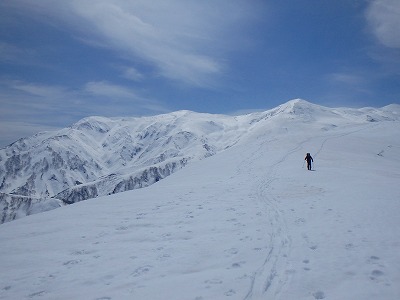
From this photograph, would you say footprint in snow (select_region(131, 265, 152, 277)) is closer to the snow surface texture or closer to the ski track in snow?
the snow surface texture

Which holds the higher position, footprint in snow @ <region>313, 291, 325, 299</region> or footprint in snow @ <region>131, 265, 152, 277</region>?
footprint in snow @ <region>313, 291, 325, 299</region>

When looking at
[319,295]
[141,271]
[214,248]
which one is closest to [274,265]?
[319,295]

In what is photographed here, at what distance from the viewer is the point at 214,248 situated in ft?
39.8

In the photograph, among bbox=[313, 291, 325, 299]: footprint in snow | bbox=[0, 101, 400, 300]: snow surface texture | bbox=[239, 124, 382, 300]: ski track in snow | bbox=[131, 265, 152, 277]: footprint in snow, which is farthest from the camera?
bbox=[131, 265, 152, 277]: footprint in snow

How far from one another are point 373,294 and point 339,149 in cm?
5117

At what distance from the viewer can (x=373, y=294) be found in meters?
8.19

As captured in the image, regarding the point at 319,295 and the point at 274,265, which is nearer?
the point at 319,295

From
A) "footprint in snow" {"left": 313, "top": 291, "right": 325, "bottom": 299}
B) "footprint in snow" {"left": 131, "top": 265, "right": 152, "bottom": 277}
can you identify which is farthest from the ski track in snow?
"footprint in snow" {"left": 131, "top": 265, "right": 152, "bottom": 277}

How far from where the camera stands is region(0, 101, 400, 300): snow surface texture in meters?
9.13

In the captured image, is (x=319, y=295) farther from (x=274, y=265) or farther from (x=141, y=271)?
(x=141, y=271)

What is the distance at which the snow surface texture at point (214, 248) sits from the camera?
913cm

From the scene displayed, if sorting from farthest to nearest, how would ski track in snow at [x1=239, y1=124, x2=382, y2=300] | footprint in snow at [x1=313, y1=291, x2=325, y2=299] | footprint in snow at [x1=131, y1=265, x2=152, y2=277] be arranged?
1. footprint in snow at [x1=131, y1=265, x2=152, y2=277]
2. ski track in snow at [x1=239, y1=124, x2=382, y2=300]
3. footprint in snow at [x1=313, y1=291, x2=325, y2=299]

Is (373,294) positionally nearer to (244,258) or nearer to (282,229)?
(244,258)

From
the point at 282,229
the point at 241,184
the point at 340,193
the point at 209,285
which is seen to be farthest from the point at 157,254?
the point at 241,184
